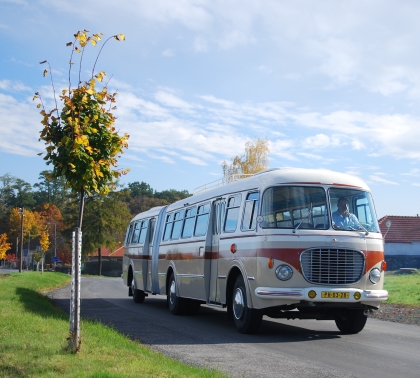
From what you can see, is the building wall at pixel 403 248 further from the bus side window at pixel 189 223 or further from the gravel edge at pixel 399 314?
the bus side window at pixel 189 223

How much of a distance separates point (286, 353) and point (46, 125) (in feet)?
16.2

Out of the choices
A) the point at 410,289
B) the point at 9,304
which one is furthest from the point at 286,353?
the point at 410,289

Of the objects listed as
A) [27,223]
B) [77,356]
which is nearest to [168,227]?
[77,356]

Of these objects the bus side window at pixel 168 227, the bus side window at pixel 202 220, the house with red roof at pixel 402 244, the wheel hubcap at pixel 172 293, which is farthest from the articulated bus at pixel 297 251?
the house with red roof at pixel 402 244

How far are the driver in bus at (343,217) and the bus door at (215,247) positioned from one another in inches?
120

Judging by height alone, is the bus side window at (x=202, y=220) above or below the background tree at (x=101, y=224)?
below

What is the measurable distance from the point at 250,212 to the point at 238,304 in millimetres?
1806

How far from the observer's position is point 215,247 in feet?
49.8

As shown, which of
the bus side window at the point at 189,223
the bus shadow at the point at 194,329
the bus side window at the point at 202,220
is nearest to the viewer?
the bus shadow at the point at 194,329

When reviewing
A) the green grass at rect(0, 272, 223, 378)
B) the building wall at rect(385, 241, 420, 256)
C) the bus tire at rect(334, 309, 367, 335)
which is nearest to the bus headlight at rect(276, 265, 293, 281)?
the bus tire at rect(334, 309, 367, 335)

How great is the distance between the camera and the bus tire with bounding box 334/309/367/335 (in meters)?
13.2

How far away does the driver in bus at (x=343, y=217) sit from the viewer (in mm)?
12609

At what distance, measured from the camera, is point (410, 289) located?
27359mm

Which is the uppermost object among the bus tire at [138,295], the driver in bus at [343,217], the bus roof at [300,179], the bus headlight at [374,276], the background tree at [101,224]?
the background tree at [101,224]
